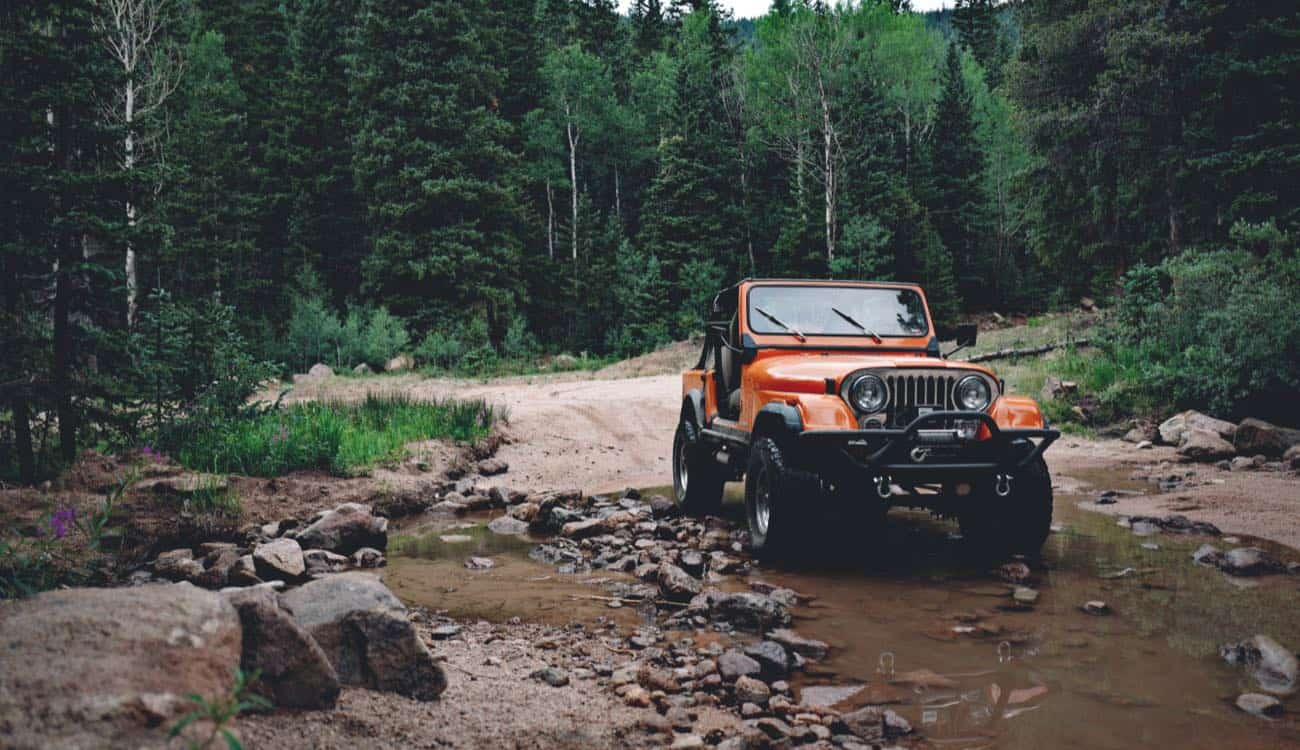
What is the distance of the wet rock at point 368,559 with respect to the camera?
6968mm

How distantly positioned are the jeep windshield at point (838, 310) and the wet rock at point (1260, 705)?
13.7 ft

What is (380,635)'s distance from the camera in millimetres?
3623

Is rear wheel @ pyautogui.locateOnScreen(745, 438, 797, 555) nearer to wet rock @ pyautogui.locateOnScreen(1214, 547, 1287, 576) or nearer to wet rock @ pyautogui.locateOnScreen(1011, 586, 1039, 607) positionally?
wet rock @ pyautogui.locateOnScreen(1011, 586, 1039, 607)

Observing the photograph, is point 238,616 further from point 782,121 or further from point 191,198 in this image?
point 782,121

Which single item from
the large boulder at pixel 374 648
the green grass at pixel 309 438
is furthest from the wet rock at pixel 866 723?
the green grass at pixel 309 438

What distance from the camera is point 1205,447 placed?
11.1 m

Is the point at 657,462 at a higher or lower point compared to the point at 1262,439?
lower

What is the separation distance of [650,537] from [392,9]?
2938 centimetres

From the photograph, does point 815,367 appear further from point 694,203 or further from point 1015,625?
point 694,203

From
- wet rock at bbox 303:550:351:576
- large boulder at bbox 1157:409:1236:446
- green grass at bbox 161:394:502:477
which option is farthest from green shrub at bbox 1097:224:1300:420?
wet rock at bbox 303:550:351:576

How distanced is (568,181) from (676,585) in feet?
123

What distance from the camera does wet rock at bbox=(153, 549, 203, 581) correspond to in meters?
6.23

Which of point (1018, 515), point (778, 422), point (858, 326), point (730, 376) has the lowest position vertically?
point (1018, 515)

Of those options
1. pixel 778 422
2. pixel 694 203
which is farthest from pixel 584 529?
pixel 694 203
